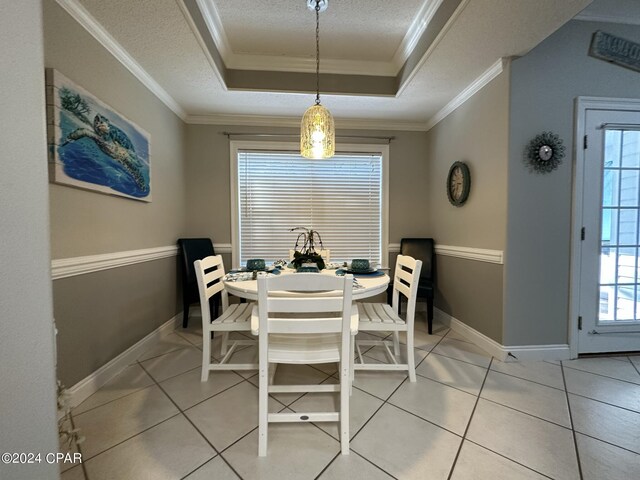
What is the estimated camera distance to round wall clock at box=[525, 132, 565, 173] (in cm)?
194

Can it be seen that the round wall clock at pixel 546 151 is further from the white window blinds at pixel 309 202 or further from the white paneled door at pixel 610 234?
the white window blinds at pixel 309 202

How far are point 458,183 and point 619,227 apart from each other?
1241mm

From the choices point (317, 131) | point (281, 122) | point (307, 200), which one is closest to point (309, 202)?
point (307, 200)

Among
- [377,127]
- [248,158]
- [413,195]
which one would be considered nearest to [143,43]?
[248,158]

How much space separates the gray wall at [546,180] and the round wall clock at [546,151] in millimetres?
54

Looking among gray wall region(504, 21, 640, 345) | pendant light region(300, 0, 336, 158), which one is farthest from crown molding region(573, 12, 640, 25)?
pendant light region(300, 0, 336, 158)

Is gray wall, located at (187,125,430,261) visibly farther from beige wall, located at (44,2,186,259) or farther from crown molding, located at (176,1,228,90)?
crown molding, located at (176,1,228,90)

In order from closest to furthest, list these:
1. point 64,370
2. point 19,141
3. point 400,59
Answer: point 19,141
point 64,370
point 400,59

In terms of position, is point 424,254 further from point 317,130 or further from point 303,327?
point 303,327

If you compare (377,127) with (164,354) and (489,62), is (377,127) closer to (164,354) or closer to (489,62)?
(489,62)

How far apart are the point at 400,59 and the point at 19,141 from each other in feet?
9.18

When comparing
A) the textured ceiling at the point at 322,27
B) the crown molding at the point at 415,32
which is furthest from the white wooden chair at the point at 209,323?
the crown molding at the point at 415,32

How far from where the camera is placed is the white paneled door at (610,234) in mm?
1986

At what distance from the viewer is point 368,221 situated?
128 inches
